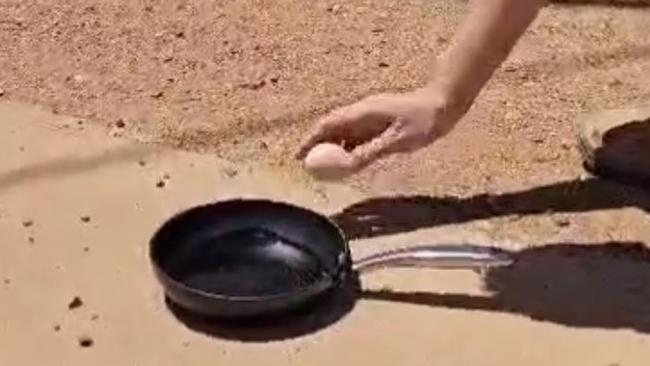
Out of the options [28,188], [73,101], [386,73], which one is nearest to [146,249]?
[28,188]

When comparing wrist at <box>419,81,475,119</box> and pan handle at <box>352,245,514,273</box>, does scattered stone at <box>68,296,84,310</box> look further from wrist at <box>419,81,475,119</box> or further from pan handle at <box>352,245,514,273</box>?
wrist at <box>419,81,475,119</box>

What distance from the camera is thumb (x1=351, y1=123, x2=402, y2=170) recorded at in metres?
1.78

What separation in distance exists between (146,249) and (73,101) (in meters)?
0.42

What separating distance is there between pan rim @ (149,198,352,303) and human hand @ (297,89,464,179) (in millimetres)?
79

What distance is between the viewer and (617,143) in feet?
6.84

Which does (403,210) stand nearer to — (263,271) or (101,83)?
(263,271)

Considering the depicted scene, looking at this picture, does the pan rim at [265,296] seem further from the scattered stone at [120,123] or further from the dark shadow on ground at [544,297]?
the scattered stone at [120,123]

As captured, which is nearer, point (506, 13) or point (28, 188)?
point (506, 13)

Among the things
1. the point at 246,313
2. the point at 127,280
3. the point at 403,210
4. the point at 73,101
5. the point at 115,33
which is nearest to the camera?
the point at 246,313

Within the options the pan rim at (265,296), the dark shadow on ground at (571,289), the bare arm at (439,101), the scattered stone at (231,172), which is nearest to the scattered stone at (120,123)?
the scattered stone at (231,172)

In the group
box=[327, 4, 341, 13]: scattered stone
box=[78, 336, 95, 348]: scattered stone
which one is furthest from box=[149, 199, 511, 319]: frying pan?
box=[327, 4, 341, 13]: scattered stone

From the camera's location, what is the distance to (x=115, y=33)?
241cm

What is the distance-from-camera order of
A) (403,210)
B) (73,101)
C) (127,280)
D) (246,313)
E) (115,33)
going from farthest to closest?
1. (115,33)
2. (73,101)
3. (403,210)
4. (127,280)
5. (246,313)

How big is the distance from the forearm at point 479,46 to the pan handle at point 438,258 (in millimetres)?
168
